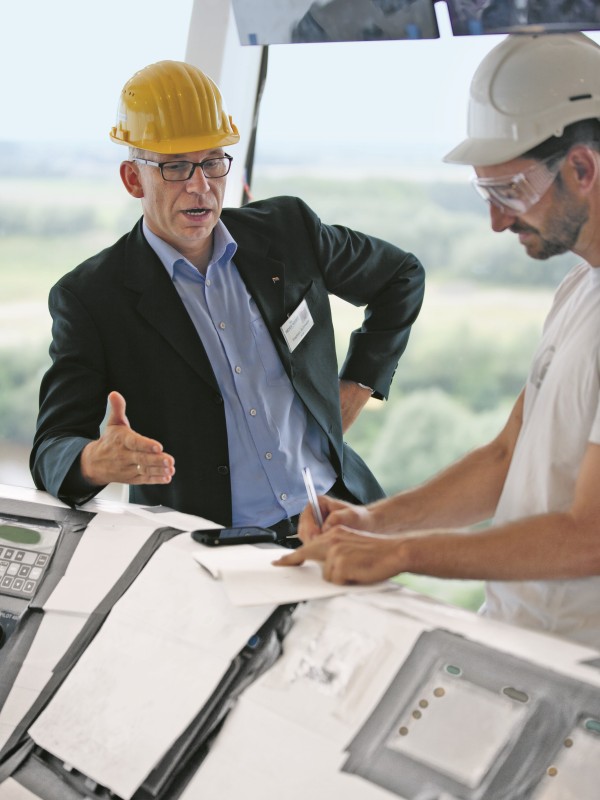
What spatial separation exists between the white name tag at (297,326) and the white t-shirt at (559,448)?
879mm

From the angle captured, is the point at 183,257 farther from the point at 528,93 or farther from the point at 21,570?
the point at 528,93

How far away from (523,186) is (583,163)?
0.10 metres

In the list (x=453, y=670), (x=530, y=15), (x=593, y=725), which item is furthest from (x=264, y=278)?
(x=593, y=725)

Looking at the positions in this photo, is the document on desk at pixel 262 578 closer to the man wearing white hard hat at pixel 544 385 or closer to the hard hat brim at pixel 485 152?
the man wearing white hard hat at pixel 544 385

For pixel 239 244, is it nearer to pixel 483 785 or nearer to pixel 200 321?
pixel 200 321

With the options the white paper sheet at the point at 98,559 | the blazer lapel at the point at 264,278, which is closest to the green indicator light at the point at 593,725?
the white paper sheet at the point at 98,559

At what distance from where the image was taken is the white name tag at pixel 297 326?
2531 mm

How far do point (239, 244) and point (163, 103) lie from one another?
40cm

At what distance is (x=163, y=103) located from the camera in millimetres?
2367

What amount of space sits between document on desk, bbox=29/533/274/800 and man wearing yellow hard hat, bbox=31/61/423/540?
26.8 inches

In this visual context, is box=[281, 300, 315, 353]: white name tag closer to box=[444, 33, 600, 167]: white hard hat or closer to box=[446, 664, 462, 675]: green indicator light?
box=[444, 33, 600, 167]: white hard hat

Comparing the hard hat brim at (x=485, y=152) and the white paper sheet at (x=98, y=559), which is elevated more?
the hard hat brim at (x=485, y=152)

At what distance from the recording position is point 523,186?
164cm

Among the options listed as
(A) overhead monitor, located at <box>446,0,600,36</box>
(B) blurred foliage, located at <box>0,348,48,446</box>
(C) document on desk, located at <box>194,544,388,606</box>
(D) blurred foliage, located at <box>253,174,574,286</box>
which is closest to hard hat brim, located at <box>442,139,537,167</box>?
(A) overhead monitor, located at <box>446,0,600,36</box>
